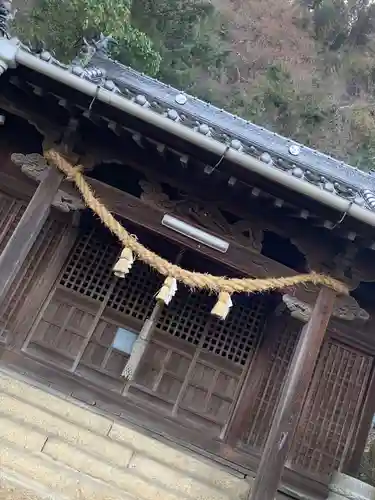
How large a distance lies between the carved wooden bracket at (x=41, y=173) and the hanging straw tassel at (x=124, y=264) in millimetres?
783

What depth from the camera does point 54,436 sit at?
6.70 meters

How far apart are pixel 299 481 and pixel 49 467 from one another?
3.08m

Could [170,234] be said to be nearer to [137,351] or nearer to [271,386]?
[137,351]

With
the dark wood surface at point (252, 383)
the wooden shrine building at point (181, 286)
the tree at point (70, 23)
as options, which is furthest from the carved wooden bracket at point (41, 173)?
the tree at point (70, 23)

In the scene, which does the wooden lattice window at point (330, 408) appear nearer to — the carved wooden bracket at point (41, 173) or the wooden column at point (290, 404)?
the wooden column at point (290, 404)

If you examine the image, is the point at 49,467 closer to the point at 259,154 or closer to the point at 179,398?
the point at 179,398

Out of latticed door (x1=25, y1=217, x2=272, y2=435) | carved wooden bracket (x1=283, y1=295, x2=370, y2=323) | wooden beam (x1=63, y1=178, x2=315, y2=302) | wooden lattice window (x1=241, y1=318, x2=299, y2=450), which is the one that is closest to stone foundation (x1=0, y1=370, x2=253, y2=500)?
latticed door (x1=25, y1=217, x2=272, y2=435)

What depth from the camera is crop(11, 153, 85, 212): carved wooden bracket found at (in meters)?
6.56

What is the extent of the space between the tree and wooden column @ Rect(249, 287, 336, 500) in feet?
34.4

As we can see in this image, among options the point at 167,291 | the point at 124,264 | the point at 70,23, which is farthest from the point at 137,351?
the point at 70,23

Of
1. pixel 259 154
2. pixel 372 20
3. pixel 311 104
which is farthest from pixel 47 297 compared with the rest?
pixel 372 20

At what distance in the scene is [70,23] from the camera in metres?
15.0

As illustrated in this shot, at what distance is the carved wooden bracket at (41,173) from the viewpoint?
21.5 feet

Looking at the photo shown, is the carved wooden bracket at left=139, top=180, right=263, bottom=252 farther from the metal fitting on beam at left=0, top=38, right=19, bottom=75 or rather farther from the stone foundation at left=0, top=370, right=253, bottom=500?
the stone foundation at left=0, top=370, right=253, bottom=500
